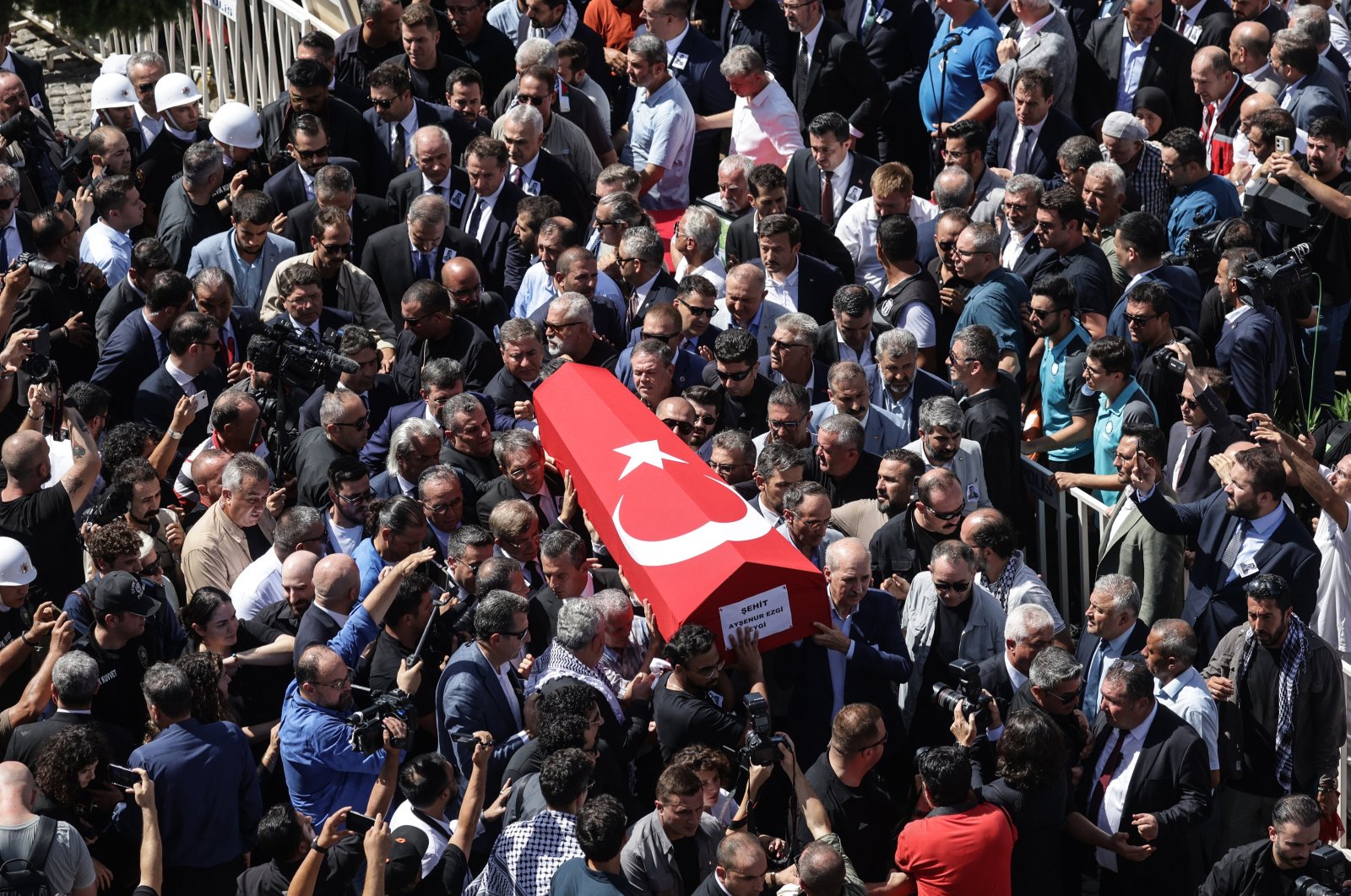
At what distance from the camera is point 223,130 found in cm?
1126

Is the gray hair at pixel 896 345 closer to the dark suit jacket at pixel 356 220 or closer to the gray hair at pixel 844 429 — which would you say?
the gray hair at pixel 844 429

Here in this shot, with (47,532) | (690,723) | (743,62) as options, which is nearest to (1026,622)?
(690,723)

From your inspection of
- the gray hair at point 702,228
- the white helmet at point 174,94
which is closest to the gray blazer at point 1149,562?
the gray hair at point 702,228

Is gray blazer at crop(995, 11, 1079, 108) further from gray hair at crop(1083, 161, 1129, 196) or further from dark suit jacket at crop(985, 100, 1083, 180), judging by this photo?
gray hair at crop(1083, 161, 1129, 196)

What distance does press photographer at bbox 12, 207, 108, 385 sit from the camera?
34.1 feet

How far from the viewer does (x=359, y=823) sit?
6863 millimetres

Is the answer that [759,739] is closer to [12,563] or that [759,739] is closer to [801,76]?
[12,563]

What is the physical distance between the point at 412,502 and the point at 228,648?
38.7 inches

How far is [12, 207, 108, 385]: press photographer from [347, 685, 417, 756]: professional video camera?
3.95m

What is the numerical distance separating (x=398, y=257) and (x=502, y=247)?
2.22 feet

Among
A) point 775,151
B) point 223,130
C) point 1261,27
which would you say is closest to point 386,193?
point 223,130

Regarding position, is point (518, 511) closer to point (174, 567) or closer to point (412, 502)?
point (412, 502)

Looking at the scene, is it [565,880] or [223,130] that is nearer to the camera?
[565,880]

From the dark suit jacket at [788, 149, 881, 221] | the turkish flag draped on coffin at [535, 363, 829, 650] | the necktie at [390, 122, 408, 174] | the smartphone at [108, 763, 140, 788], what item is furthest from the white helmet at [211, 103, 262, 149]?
the smartphone at [108, 763, 140, 788]
